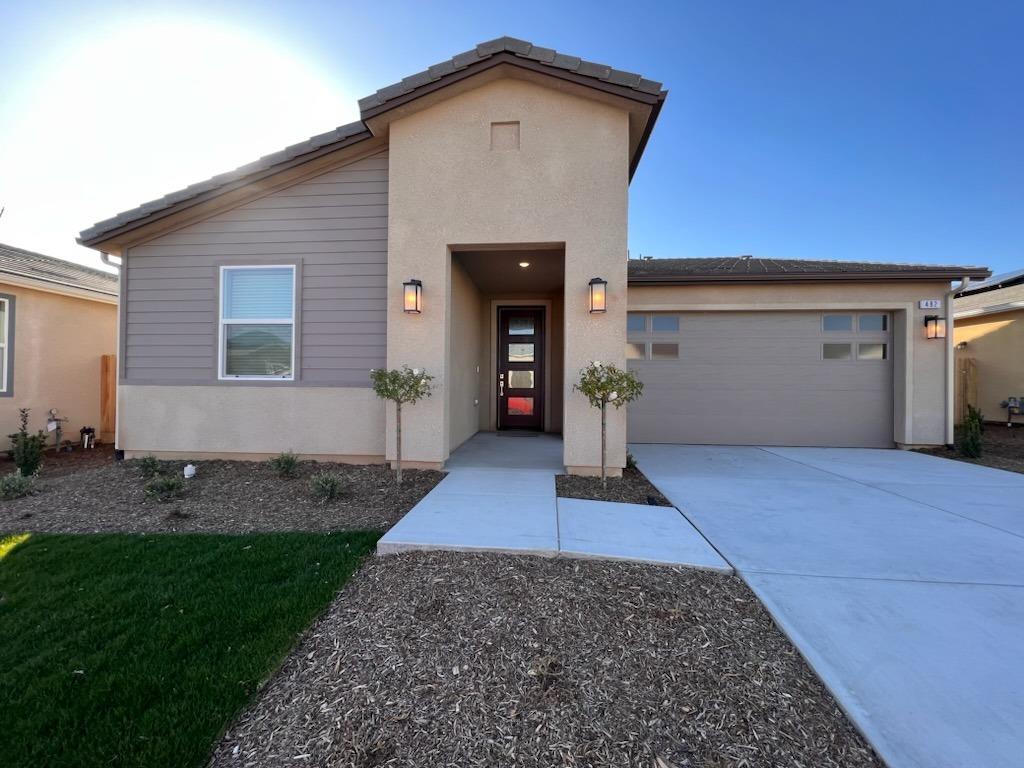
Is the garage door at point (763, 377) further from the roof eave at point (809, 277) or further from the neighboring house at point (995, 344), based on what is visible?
the neighboring house at point (995, 344)

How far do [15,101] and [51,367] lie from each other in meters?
4.46

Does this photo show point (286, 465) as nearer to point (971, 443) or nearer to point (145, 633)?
point (145, 633)

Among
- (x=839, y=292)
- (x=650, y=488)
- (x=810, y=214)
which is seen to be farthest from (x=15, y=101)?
(x=810, y=214)

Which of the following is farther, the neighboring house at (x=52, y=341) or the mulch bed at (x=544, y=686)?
the neighboring house at (x=52, y=341)

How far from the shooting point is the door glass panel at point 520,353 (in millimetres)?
8711

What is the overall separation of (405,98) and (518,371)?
5.10 metres

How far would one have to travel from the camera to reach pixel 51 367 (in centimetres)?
730

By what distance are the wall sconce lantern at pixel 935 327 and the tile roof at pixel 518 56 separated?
6.34 metres

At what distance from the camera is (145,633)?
2.16 metres

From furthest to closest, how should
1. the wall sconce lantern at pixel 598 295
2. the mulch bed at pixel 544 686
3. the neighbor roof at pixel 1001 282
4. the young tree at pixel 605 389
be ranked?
the neighbor roof at pixel 1001 282 < the wall sconce lantern at pixel 598 295 < the young tree at pixel 605 389 < the mulch bed at pixel 544 686

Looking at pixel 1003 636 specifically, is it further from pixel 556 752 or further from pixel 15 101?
pixel 15 101

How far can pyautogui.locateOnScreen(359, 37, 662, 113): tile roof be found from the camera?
475cm

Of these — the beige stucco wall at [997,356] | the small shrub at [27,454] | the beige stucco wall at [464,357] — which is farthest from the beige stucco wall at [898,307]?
the small shrub at [27,454]

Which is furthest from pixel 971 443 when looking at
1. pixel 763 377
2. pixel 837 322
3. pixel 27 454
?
pixel 27 454
